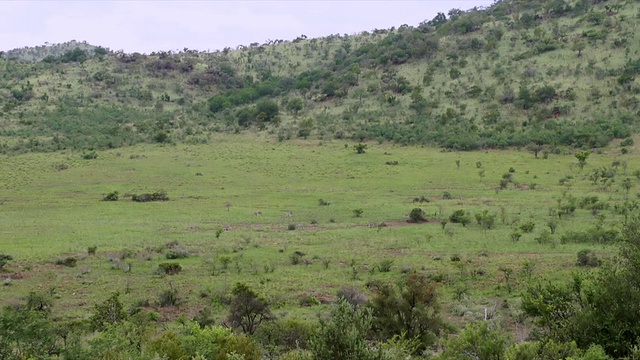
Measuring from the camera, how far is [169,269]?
950 inches

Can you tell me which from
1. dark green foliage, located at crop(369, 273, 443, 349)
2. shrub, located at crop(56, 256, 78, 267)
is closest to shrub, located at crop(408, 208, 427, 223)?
dark green foliage, located at crop(369, 273, 443, 349)

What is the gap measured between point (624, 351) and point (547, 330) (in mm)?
2209

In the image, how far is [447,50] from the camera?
86.9 meters

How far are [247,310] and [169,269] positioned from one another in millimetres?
7401

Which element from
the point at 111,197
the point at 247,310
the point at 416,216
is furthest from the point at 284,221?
the point at 247,310

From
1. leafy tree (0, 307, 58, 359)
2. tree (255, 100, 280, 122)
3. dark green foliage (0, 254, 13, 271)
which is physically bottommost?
dark green foliage (0, 254, 13, 271)

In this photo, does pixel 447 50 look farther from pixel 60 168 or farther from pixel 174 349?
pixel 174 349

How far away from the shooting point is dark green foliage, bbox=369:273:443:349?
16.3 metres

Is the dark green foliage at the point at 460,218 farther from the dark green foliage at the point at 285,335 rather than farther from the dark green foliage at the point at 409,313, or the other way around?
the dark green foliage at the point at 285,335

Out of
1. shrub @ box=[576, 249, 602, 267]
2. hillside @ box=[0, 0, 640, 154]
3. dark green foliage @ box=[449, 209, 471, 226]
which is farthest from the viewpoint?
hillside @ box=[0, 0, 640, 154]

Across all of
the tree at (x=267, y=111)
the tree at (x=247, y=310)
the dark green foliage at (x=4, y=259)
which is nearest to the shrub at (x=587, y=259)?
the tree at (x=247, y=310)

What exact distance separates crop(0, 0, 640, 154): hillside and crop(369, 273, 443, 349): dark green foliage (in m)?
43.0

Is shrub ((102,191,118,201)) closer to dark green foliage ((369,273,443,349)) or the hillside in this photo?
the hillside

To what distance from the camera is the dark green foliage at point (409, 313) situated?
642 inches
